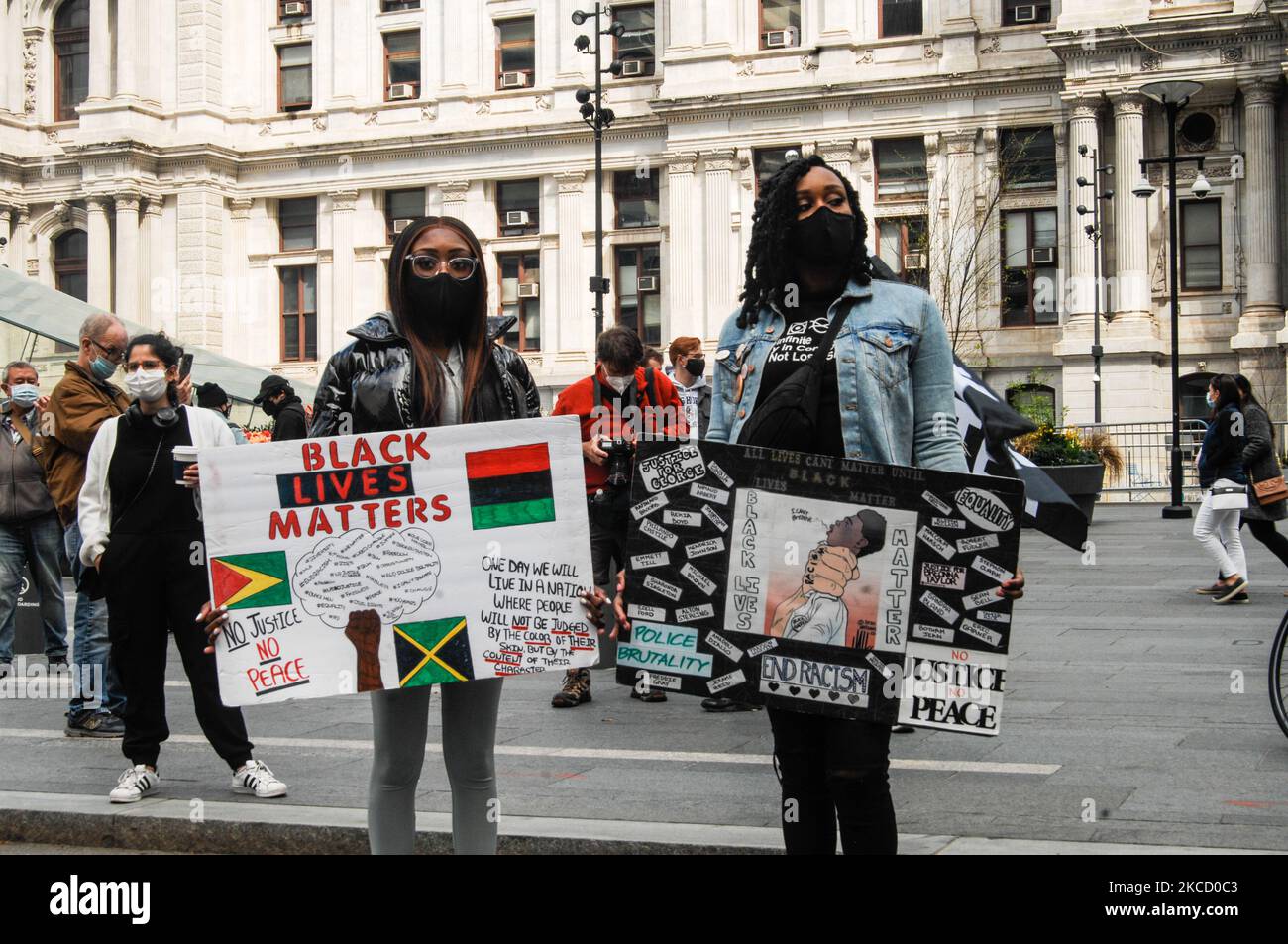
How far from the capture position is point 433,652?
392 centimetres

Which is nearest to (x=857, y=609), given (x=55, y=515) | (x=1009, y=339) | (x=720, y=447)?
(x=720, y=447)

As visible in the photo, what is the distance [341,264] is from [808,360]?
43.9 meters

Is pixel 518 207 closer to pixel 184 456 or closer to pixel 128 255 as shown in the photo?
pixel 128 255

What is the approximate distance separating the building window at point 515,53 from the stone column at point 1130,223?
59.9ft

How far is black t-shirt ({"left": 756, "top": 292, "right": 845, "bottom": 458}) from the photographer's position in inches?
154

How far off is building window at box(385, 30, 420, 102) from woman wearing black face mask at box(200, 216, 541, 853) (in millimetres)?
43997

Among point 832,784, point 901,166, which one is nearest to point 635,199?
point 901,166

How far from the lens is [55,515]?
33.0ft

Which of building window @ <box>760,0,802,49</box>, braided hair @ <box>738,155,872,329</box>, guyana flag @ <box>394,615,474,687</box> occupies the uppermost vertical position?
building window @ <box>760,0,802,49</box>

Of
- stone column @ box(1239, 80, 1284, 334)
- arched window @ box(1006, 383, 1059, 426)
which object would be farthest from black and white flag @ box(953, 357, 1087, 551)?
stone column @ box(1239, 80, 1284, 334)

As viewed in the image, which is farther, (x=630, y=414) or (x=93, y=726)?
(x=630, y=414)

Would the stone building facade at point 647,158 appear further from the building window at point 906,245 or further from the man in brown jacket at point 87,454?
the man in brown jacket at point 87,454

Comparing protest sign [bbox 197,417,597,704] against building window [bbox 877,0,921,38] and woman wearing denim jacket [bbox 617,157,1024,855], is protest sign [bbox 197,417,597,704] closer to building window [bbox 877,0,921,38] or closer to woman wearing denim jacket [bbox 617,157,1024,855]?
woman wearing denim jacket [bbox 617,157,1024,855]
